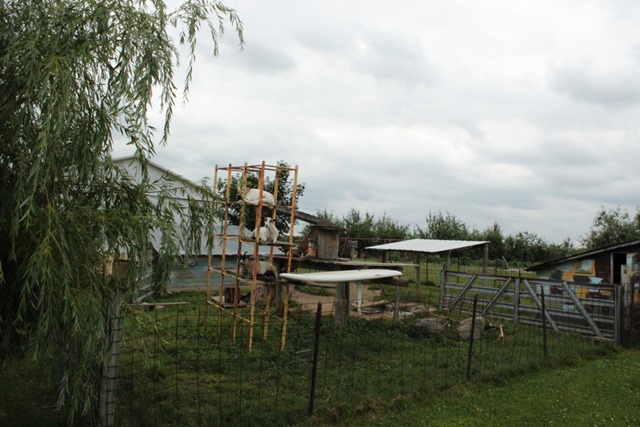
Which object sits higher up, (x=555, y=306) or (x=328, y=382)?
(x=555, y=306)

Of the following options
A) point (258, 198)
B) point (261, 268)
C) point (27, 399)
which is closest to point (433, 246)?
point (261, 268)

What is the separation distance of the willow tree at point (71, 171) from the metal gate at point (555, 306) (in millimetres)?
7819

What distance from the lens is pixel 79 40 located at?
4.17 metres

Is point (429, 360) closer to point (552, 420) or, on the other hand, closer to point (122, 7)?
point (552, 420)

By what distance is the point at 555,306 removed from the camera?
1369cm

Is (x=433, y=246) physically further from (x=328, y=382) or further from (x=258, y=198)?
(x=328, y=382)

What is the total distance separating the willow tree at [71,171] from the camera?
3781 millimetres

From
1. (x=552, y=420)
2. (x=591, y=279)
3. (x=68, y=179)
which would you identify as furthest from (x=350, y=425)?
(x=591, y=279)

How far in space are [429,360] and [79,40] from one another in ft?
23.7

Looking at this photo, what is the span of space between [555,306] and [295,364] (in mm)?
8822

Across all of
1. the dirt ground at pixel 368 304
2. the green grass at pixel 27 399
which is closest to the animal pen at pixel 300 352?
the dirt ground at pixel 368 304

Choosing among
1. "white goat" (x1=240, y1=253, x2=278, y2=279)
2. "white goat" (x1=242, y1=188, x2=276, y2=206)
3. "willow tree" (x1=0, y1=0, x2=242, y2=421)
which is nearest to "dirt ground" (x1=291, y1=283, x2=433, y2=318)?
"white goat" (x1=240, y1=253, x2=278, y2=279)

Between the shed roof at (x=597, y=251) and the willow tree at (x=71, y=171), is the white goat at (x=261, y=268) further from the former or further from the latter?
the shed roof at (x=597, y=251)

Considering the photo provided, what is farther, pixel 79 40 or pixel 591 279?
pixel 591 279
